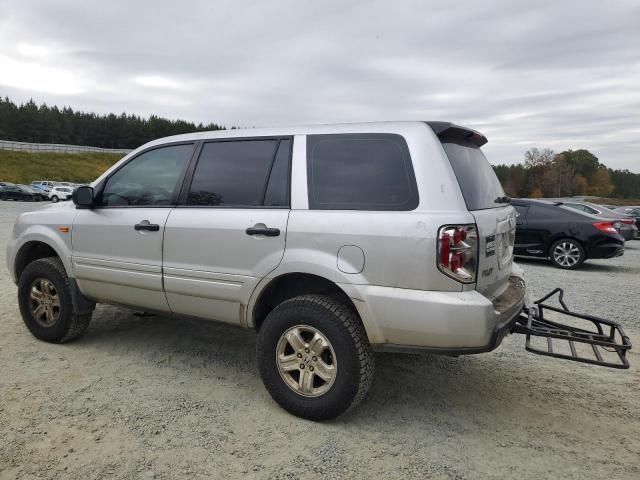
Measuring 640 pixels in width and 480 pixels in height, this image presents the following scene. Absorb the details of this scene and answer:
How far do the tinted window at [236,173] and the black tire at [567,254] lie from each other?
8.53m

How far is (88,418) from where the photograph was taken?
311 cm

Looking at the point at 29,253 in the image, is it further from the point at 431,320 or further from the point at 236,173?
the point at 431,320

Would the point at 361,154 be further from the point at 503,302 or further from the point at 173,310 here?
the point at 173,310

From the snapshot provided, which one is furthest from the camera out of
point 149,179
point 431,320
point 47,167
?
point 47,167

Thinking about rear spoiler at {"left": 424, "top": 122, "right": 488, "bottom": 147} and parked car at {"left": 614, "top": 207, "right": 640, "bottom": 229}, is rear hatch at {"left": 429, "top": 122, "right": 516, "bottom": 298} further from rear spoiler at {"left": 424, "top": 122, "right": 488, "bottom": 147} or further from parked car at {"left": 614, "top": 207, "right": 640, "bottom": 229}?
parked car at {"left": 614, "top": 207, "right": 640, "bottom": 229}

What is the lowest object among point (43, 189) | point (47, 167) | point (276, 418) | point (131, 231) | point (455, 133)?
point (43, 189)

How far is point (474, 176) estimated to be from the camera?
10.8 feet

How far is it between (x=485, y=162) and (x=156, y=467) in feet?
10.0

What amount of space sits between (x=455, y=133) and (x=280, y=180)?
1.22 metres

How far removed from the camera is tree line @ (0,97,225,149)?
8025 centimetres

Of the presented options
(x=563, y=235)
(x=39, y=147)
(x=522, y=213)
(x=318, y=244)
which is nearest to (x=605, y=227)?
(x=563, y=235)

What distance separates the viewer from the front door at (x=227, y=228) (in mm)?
3299

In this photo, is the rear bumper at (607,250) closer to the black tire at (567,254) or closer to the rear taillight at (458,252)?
the black tire at (567,254)

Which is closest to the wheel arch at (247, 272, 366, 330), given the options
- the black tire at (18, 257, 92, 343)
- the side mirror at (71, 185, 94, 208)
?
the side mirror at (71, 185, 94, 208)
